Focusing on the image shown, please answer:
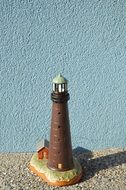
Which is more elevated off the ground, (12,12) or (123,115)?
(12,12)

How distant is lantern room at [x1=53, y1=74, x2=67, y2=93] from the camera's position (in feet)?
9.48

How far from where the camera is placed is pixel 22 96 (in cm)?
333

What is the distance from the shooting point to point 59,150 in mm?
3023

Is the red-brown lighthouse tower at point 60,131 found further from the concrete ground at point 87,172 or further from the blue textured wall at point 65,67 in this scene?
the blue textured wall at point 65,67

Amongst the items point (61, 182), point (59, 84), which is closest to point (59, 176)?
point (61, 182)

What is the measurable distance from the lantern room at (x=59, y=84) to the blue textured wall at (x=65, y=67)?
1.20 feet

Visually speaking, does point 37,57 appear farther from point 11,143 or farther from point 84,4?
point 11,143

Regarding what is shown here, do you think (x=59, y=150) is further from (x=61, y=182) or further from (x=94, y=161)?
(x=94, y=161)

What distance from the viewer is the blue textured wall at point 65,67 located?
3117 millimetres

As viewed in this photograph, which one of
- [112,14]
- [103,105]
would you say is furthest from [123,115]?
[112,14]

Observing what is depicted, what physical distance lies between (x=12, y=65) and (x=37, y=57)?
20 centimetres

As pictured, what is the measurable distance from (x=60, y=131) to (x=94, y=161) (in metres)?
0.57

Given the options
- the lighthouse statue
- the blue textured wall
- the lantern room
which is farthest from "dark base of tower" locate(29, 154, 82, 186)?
the lantern room

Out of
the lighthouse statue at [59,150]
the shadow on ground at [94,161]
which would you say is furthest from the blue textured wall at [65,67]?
the lighthouse statue at [59,150]
